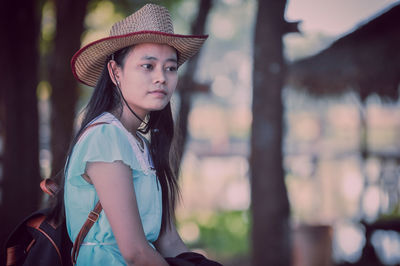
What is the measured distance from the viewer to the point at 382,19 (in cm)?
629

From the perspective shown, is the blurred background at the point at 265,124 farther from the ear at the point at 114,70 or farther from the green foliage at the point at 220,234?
the ear at the point at 114,70

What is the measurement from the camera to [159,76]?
6.79 ft

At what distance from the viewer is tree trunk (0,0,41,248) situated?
5.20 meters

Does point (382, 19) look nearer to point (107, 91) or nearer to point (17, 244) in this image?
point (107, 91)

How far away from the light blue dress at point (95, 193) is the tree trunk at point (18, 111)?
3.50m

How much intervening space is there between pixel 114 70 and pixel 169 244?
0.95m

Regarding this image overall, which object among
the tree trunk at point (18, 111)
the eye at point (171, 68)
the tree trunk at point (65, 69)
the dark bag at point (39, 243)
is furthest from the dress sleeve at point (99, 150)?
the tree trunk at point (65, 69)

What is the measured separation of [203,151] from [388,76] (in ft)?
46.4

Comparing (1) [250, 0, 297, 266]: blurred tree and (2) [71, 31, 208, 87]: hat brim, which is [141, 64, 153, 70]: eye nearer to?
(2) [71, 31, 208, 87]: hat brim

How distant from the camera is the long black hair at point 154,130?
2156 mm

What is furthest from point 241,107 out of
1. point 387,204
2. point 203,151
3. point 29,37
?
point 29,37

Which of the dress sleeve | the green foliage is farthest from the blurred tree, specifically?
the green foliage

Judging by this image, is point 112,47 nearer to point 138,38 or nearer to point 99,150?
point 138,38

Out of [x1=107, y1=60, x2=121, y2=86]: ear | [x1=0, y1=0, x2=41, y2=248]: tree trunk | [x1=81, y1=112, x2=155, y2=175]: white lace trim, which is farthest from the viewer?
[x1=0, y1=0, x2=41, y2=248]: tree trunk
